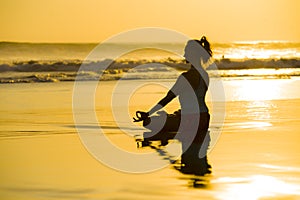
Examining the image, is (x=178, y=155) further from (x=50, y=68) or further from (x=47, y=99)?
(x=50, y=68)

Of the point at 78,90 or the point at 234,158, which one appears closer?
the point at 234,158

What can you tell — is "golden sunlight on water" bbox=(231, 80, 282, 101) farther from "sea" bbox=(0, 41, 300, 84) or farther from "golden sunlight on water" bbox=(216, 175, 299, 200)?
"golden sunlight on water" bbox=(216, 175, 299, 200)

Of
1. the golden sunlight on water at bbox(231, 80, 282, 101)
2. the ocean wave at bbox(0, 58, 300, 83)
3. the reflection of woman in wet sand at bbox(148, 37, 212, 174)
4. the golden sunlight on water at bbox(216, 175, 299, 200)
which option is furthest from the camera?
the ocean wave at bbox(0, 58, 300, 83)

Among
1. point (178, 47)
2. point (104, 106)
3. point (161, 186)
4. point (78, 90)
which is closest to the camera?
point (161, 186)

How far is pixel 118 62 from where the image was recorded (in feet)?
102

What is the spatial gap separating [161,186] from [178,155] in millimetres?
1629

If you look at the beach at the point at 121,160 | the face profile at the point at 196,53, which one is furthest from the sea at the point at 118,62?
the face profile at the point at 196,53

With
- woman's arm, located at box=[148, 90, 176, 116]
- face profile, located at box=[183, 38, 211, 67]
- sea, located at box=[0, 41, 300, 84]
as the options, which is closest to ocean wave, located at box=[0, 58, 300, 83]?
sea, located at box=[0, 41, 300, 84]

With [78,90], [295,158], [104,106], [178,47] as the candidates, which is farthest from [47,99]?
[178,47]

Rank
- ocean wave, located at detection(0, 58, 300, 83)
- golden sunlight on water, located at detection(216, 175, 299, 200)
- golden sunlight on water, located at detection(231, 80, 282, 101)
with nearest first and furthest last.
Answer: golden sunlight on water, located at detection(216, 175, 299, 200), golden sunlight on water, located at detection(231, 80, 282, 101), ocean wave, located at detection(0, 58, 300, 83)

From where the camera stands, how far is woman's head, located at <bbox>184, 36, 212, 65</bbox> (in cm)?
953

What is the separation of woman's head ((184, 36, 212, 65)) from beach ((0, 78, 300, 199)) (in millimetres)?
1020

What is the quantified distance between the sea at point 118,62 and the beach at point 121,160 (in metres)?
9.23

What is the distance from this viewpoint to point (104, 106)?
522 inches
